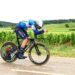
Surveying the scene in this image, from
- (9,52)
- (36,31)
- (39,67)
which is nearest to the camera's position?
(39,67)

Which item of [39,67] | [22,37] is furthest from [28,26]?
[39,67]

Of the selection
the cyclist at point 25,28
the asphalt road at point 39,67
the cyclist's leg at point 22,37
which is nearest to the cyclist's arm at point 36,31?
the cyclist at point 25,28

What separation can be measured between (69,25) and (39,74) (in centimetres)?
1416

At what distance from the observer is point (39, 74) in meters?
9.80

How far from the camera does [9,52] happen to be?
39.4 ft

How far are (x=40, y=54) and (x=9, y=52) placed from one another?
3.59ft

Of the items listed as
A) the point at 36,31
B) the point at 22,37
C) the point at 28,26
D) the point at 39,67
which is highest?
the point at 28,26

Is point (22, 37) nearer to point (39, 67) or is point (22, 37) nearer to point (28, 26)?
point (28, 26)

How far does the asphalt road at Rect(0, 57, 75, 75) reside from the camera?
10.1 m

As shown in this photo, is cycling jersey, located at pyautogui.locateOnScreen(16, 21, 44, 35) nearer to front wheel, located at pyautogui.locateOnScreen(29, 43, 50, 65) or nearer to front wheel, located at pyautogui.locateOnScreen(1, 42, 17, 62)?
front wheel, located at pyautogui.locateOnScreen(29, 43, 50, 65)

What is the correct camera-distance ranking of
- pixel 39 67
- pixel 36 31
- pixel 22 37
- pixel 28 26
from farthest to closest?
pixel 22 37
pixel 28 26
pixel 36 31
pixel 39 67

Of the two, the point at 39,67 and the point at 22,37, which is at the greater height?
the point at 22,37

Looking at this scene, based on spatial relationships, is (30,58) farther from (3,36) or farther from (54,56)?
(3,36)

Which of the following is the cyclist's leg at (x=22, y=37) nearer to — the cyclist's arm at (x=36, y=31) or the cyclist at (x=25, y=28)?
the cyclist at (x=25, y=28)
